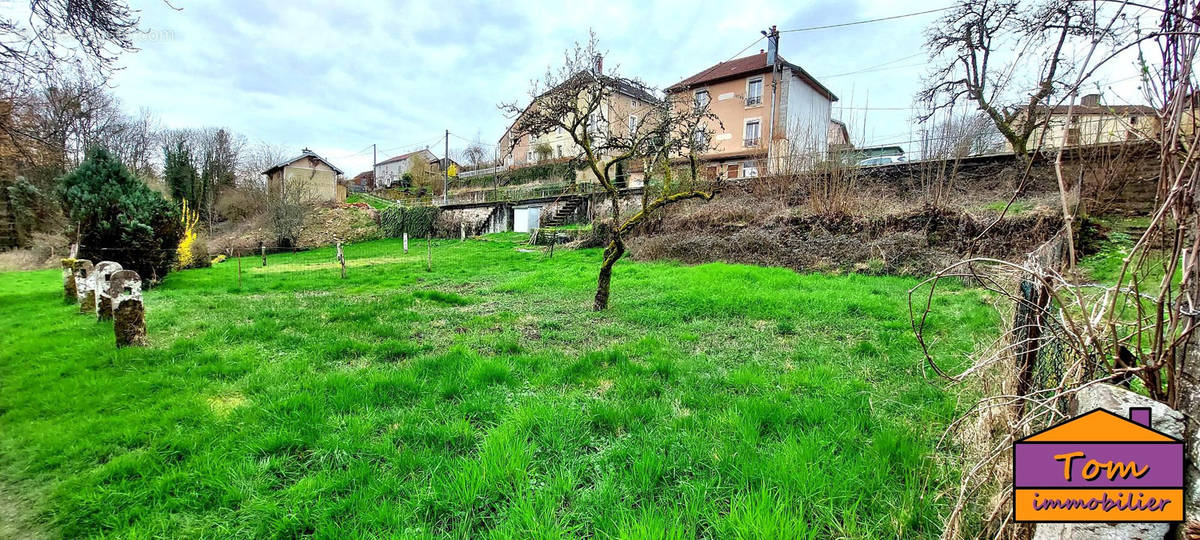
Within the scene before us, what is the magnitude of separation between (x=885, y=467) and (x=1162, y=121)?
1715 millimetres

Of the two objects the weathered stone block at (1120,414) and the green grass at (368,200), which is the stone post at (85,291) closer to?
the weathered stone block at (1120,414)

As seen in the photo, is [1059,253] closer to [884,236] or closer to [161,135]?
[884,236]

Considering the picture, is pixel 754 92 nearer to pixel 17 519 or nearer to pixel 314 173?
pixel 17 519

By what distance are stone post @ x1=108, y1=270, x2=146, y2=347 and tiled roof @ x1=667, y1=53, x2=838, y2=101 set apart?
27.6 metres

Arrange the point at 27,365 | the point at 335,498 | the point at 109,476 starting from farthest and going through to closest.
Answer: the point at 27,365 < the point at 109,476 < the point at 335,498

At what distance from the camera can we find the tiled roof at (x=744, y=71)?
28.0m

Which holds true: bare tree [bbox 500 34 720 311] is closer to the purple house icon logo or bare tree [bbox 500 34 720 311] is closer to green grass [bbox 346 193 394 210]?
the purple house icon logo

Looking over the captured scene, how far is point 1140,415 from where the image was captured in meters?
1.09

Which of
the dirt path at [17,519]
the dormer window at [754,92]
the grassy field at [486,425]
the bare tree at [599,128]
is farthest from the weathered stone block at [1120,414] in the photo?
the dormer window at [754,92]

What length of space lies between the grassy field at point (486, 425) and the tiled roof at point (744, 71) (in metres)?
26.3

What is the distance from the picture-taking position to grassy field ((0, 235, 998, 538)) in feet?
6.55

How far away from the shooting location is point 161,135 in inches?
1203

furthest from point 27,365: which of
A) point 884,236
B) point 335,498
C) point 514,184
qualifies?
point 514,184

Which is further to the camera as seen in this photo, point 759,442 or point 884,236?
point 884,236
